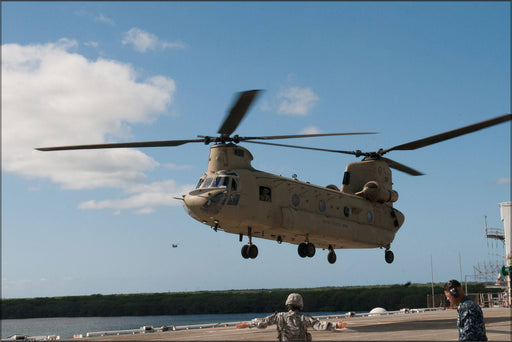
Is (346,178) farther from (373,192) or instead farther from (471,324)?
(471,324)

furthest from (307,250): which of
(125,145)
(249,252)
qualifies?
(125,145)

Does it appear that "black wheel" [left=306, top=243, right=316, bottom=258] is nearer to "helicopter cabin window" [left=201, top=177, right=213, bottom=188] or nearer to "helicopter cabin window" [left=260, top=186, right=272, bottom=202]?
"helicopter cabin window" [left=260, top=186, right=272, bottom=202]

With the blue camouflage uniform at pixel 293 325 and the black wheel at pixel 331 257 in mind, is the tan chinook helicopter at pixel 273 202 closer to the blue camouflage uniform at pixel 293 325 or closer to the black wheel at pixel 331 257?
the black wheel at pixel 331 257

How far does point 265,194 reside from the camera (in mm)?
26547

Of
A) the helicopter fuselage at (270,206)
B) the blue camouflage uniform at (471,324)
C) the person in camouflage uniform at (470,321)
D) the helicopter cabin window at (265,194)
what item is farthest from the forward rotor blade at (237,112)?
the blue camouflage uniform at (471,324)

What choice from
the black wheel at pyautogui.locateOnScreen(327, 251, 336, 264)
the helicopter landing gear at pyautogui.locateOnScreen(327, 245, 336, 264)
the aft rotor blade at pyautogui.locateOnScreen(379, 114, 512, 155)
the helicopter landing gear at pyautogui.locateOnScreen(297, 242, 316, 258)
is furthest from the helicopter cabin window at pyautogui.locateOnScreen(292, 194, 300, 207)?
the aft rotor blade at pyautogui.locateOnScreen(379, 114, 512, 155)

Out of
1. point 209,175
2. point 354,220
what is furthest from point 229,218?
point 354,220

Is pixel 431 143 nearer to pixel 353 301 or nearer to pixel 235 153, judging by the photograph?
pixel 235 153

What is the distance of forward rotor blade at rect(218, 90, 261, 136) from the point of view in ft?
82.0

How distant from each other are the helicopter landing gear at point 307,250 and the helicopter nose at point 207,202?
6782 mm

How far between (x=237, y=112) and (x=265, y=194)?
4.38 metres

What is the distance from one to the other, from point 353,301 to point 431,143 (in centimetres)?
17161

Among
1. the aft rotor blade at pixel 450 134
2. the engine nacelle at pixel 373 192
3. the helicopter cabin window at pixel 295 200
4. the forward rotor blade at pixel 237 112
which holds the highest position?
the forward rotor blade at pixel 237 112

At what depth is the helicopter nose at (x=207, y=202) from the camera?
24.6m
